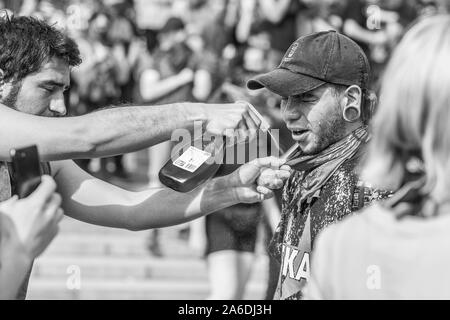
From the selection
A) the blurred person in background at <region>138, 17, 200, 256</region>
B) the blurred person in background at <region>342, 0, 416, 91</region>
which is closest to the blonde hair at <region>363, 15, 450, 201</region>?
the blurred person in background at <region>138, 17, 200, 256</region>

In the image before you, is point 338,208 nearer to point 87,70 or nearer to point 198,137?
point 198,137

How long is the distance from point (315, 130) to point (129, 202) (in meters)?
0.86

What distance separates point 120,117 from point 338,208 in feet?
2.84

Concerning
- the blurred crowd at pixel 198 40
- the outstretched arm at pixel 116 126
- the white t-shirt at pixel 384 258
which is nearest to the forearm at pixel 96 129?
the outstretched arm at pixel 116 126

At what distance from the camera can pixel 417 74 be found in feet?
5.90

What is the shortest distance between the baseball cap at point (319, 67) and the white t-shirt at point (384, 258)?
138cm

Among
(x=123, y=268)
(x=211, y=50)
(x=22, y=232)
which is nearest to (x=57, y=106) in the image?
(x=22, y=232)

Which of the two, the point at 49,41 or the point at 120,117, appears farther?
the point at 49,41

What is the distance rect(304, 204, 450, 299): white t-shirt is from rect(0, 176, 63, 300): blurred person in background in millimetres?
719

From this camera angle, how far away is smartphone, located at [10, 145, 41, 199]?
7.26 ft

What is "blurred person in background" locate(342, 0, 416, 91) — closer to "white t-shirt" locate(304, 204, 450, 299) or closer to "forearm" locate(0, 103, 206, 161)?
"forearm" locate(0, 103, 206, 161)

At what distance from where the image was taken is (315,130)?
129 inches

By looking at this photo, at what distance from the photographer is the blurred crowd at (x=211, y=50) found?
6.58 metres

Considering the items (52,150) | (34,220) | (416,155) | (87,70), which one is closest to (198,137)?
(52,150)
